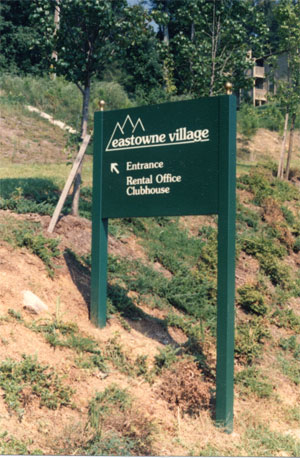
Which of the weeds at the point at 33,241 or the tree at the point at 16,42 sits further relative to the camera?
the tree at the point at 16,42

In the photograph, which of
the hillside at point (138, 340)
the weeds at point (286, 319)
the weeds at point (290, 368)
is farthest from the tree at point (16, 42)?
the weeds at point (290, 368)

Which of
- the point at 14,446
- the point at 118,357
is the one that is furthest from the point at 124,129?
the point at 14,446

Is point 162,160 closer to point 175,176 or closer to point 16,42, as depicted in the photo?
point 175,176

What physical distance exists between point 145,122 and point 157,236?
15.0 feet

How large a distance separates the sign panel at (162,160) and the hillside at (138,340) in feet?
5.28

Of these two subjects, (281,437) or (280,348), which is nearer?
(281,437)

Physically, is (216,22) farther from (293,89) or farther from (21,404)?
(21,404)

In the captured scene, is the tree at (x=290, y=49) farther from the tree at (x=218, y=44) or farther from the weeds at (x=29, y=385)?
the weeds at (x=29, y=385)

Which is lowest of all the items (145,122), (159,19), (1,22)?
(145,122)

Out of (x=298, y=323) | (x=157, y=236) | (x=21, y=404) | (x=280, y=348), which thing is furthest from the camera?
(x=157, y=236)

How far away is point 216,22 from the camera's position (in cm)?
1753

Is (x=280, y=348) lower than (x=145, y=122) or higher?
lower

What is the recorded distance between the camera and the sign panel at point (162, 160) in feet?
25.1

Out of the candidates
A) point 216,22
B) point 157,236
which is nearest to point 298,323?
point 157,236
